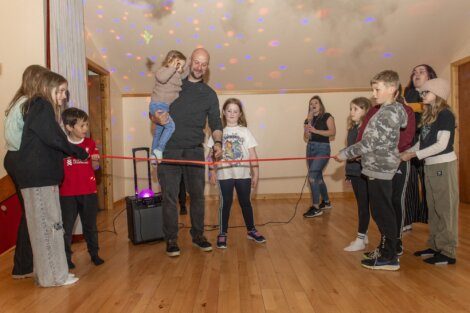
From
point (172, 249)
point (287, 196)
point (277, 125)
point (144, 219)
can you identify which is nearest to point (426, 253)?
point (172, 249)

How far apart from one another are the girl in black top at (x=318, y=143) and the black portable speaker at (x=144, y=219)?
186cm

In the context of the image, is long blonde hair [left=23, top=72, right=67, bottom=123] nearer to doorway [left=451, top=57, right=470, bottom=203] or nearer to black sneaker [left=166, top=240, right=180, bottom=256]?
black sneaker [left=166, top=240, right=180, bottom=256]

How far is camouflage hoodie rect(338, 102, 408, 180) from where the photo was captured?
2.26m

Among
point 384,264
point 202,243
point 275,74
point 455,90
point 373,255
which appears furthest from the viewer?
point 275,74

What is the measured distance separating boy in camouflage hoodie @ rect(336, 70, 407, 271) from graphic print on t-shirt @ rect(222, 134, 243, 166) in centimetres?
95

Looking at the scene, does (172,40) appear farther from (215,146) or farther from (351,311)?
(351,311)

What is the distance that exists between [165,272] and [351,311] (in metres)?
1.12

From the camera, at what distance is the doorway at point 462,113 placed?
5.04 m

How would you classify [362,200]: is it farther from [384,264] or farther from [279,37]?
[279,37]

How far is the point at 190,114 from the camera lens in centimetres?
283

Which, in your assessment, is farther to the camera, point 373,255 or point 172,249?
point 172,249

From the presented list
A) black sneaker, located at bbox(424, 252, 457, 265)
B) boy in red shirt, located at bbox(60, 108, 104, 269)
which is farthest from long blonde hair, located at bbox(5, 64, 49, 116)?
black sneaker, located at bbox(424, 252, 457, 265)

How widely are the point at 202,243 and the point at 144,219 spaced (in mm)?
584

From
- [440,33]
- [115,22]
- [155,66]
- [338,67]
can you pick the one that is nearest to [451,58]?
[440,33]
